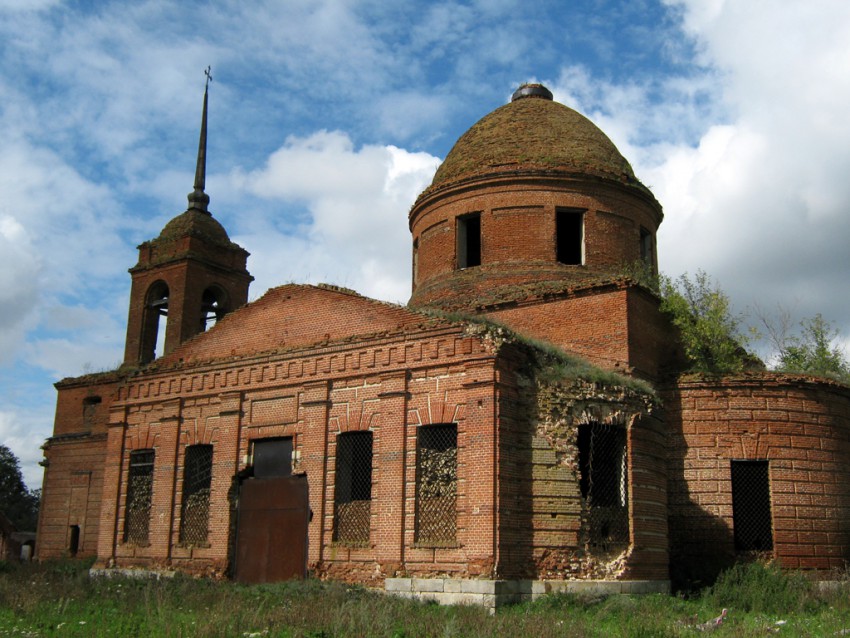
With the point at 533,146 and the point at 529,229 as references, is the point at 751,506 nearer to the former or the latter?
the point at 529,229

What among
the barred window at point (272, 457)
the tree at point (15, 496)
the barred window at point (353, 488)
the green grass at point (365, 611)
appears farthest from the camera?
the tree at point (15, 496)

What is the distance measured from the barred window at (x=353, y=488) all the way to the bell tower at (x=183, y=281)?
1024 centimetres

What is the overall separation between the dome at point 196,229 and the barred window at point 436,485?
44.5 feet

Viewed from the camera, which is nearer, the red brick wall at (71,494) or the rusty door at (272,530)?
the rusty door at (272,530)

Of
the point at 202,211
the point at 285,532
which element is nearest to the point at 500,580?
the point at 285,532

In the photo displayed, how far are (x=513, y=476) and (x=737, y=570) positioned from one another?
4785 mm

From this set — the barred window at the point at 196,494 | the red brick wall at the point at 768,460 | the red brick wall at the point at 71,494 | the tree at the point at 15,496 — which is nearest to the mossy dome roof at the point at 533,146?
the red brick wall at the point at 768,460

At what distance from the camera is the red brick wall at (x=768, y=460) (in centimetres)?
1683

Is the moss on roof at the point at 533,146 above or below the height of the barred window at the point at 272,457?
above

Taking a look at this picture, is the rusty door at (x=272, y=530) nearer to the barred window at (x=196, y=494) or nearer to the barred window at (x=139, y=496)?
the barred window at (x=196, y=494)

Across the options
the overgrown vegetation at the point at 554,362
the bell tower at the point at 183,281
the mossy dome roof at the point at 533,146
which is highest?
the mossy dome roof at the point at 533,146

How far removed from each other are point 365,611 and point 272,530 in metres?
6.56

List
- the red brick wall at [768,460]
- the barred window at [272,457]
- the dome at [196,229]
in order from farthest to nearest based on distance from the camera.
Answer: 1. the dome at [196,229]
2. the barred window at [272,457]
3. the red brick wall at [768,460]

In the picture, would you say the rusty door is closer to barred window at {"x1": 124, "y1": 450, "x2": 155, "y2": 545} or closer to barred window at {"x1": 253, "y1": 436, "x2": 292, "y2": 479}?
barred window at {"x1": 253, "y1": 436, "x2": 292, "y2": 479}
